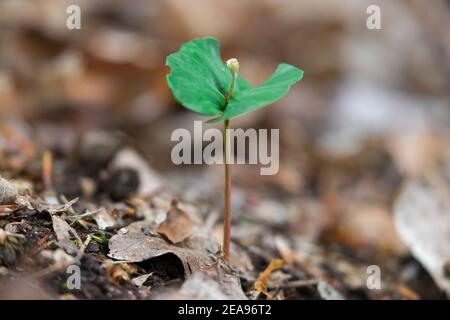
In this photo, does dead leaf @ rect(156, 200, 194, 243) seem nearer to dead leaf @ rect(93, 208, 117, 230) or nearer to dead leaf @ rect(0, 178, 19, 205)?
dead leaf @ rect(93, 208, 117, 230)

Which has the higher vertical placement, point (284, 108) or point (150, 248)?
point (284, 108)

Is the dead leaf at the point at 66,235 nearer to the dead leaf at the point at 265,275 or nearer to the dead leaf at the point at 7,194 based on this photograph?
the dead leaf at the point at 7,194

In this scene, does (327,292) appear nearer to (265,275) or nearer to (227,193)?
(265,275)

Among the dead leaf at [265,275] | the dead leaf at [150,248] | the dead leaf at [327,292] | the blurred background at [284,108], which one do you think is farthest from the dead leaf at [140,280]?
the blurred background at [284,108]

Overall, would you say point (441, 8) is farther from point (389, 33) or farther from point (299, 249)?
point (299, 249)

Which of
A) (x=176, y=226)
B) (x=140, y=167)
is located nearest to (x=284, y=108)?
(x=140, y=167)

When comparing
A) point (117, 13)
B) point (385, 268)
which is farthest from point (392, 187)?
point (117, 13)
